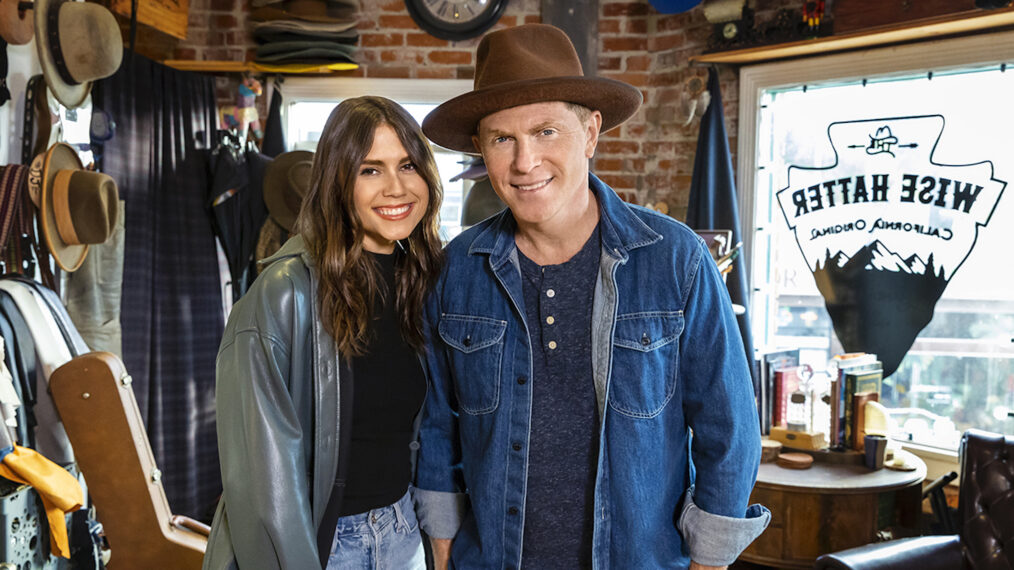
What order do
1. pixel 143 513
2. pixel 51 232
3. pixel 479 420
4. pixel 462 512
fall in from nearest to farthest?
pixel 479 420, pixel 462 512, pixel 143 513, pixel 51 232

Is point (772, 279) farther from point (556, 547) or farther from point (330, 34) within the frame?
point (556, 547)

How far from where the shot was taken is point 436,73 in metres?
4.13

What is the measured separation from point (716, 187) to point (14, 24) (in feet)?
8.80

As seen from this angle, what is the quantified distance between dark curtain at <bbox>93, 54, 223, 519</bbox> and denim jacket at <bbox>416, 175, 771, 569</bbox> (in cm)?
246

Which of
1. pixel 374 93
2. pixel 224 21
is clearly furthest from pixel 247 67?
pixel 374 93

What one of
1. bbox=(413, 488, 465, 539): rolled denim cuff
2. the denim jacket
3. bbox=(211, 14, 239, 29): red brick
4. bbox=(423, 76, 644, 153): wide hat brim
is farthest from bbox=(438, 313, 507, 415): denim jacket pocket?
bbox=(211, 14, 239, 29): red brick

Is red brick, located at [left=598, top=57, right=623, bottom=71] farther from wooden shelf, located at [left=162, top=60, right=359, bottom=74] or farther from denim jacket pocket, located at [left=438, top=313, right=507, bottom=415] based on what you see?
denim jacket pocket, located at [left=438, top=313, right=507, bottom=415]

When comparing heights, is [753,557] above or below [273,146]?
below

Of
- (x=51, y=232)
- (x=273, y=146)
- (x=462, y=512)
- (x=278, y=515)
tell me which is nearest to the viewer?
(x=278, y=515)

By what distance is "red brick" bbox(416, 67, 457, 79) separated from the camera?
413cm

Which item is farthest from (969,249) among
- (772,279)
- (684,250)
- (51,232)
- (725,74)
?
(51,232)

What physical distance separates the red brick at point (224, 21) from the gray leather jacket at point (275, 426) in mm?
3127

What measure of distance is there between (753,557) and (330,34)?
9.59 feet

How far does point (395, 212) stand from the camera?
1.62 metres
